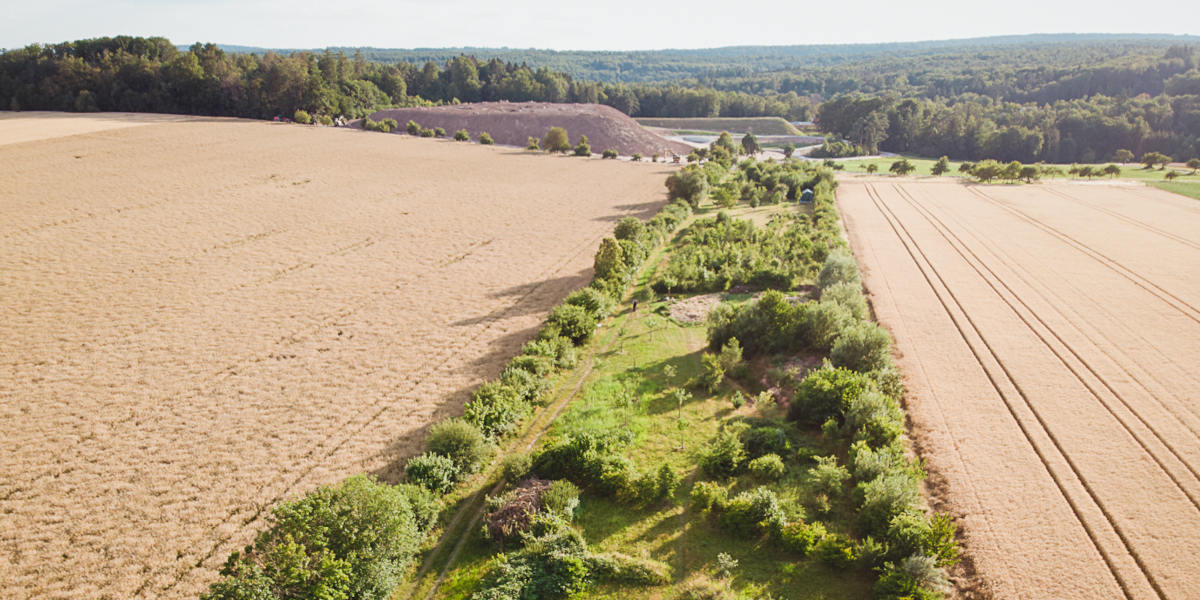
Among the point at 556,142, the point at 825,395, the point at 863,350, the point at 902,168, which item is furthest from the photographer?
the point at 556,142

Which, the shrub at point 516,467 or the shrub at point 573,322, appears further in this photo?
the shrub at point 573,322

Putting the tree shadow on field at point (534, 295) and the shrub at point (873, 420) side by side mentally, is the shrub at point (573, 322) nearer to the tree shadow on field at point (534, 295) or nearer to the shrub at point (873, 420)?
the tree shadow on field at point (534, 295)

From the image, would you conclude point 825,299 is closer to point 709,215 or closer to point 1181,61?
point 709,215

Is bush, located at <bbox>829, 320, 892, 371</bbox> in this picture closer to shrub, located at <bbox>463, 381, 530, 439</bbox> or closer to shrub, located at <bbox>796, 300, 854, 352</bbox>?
shrub, located at <bbox>796, 300, 854, 352</bbox>

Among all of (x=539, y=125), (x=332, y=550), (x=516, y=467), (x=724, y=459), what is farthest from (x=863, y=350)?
(x=539, y=125)

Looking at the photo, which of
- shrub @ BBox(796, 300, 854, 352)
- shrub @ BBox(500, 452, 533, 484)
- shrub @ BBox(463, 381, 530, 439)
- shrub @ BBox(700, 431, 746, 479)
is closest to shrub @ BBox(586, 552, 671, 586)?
shrub @ BBox(500, 452, 533, 484)

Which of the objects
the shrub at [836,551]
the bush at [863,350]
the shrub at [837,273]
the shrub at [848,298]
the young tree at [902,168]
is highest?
the young tree at [902,168]

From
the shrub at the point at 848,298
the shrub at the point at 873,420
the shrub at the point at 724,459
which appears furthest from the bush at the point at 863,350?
the shrub at the point at 724,459

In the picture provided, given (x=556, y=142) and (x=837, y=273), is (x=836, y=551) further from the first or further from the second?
(x=556, y=142)
